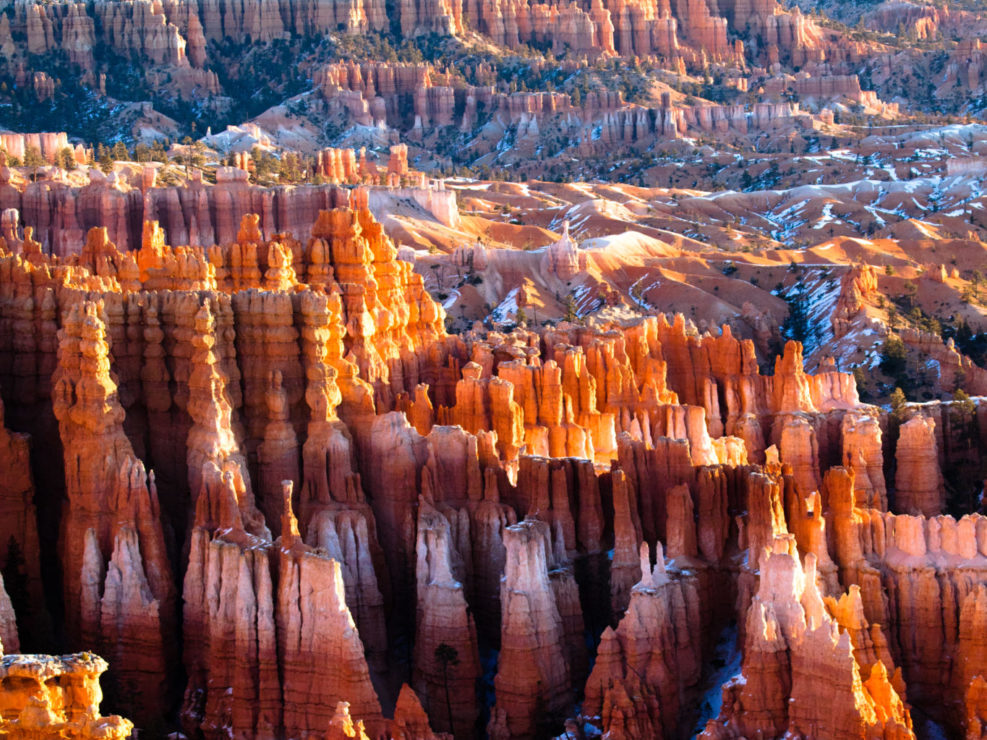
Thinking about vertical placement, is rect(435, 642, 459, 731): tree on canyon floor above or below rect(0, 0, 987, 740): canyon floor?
below

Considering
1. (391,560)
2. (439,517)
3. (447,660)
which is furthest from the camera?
(391,560)

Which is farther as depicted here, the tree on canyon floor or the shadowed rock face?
the tree on canyon floor

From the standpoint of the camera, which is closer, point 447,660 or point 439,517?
point 447,660

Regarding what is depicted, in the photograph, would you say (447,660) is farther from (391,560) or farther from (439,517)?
(391,560)

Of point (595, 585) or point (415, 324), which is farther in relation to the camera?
point (415, 324)

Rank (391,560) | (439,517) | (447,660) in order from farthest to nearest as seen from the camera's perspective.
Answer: (391,560)
(439,517)
(447,660)

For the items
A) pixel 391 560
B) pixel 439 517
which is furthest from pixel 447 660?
pixel 391 560

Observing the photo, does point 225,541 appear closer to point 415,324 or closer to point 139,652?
point 139,652

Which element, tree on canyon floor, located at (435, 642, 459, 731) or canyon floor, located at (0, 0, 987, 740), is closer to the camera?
canyon floor, located at (0, 0, 987, 740)

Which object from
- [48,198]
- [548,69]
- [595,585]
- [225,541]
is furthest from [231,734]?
[548,69]
